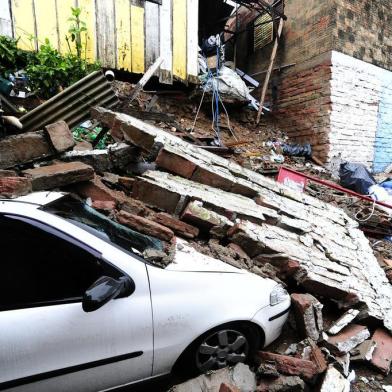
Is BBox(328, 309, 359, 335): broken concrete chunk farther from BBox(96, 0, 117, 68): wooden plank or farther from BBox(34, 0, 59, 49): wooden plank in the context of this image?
BBox(34, 0, 59, 49): wooden plank

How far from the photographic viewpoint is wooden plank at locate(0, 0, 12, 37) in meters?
5.58

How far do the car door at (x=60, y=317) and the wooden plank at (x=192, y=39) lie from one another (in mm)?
6958

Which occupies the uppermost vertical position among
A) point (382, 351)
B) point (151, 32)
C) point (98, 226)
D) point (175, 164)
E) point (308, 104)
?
point (151, 32)

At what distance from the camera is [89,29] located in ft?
21.2

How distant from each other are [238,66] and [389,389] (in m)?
11.3

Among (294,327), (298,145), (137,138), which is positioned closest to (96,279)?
(294,327)

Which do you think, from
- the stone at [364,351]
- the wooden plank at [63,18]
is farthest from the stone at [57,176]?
the wooden plank at [63,18]

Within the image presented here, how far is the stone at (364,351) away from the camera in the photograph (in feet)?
8.41

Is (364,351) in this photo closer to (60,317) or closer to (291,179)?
(60,317)

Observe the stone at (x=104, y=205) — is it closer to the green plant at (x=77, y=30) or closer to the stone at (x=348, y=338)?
the stone at (x=348, y=338)

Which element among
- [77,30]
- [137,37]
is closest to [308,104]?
[137,37]

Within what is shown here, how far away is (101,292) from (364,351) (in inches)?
93.1

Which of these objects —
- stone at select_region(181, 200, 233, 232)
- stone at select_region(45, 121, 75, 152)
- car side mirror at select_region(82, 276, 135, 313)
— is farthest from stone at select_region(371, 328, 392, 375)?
stone at select_region(45, 121, 75, 152)

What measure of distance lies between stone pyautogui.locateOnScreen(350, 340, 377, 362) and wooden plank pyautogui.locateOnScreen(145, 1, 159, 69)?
22.9 ft
